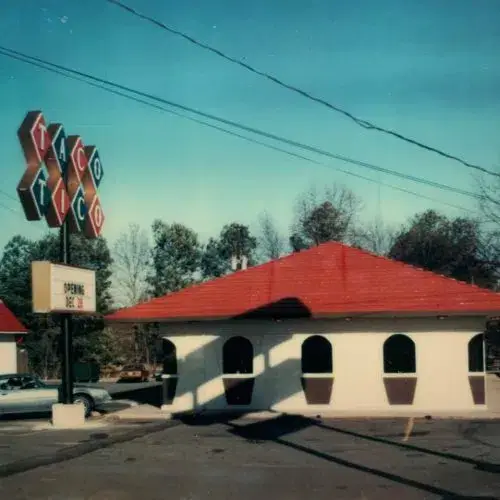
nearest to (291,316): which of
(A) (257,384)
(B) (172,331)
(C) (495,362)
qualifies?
(A) (257,384)

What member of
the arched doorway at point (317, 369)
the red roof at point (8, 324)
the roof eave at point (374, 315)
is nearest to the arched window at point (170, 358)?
the roof eave at point (374, 315)

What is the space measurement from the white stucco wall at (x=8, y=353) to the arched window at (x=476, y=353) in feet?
91.6

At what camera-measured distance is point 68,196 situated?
18469 millimetres

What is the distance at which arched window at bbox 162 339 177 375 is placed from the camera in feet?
72.0

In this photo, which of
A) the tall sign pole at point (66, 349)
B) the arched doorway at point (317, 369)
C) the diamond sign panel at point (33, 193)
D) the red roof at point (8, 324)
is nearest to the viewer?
the diamond sign panel at point (33, 193)

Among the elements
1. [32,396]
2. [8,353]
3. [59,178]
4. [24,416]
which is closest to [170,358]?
[32,396]

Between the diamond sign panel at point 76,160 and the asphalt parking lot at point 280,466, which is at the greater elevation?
the diamond sign panel at point 76,160

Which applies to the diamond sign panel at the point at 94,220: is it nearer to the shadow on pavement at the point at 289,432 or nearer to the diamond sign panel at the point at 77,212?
the diamond sign panel at the point at 77,212

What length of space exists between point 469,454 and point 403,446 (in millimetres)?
1444

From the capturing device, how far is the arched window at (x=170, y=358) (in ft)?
72.0

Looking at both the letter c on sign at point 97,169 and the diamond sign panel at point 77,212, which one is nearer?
the diamond sign panel at point 77,212

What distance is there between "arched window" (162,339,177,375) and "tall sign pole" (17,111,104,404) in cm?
422

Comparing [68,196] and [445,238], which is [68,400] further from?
[445,238]

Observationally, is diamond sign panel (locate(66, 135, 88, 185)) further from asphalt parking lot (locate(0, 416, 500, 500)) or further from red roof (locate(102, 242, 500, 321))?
asphalt parking lot (locate(0, 416, 500, 500))
